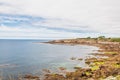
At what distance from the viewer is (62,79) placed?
35156mm

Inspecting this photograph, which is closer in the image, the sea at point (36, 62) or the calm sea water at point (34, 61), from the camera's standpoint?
the sea at point (36, 62)

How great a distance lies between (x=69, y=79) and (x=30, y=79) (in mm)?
7654

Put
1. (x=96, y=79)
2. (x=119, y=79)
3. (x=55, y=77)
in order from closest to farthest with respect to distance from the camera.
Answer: (x=119, y=79), (x=96, y=79), (x=55, y=77)

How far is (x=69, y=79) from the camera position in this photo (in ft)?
114

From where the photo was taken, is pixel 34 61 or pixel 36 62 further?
pixel 34 61

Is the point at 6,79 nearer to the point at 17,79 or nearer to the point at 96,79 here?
the point at 17,79

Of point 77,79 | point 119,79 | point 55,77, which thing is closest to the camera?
point 119,79

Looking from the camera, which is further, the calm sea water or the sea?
the calm sea water

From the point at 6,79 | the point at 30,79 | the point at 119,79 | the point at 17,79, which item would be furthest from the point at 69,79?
the point at 119,79

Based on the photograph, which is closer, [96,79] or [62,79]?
[96,79]

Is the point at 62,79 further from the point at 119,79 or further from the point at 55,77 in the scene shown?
the point at 119,79

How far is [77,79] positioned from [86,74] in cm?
422

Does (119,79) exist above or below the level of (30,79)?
above

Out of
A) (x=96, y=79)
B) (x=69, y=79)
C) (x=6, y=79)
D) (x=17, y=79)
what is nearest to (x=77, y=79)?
(x=69, y=79)
